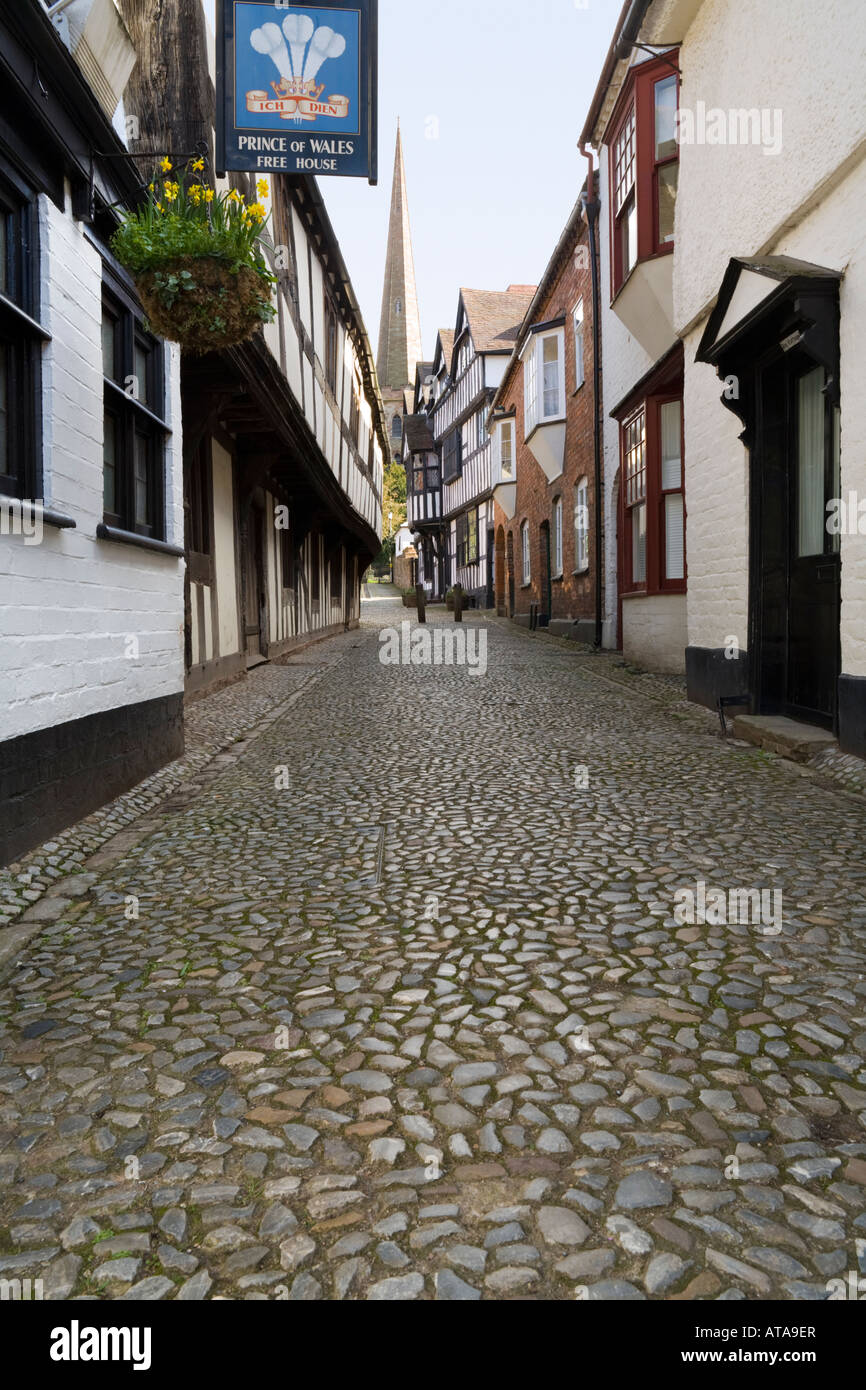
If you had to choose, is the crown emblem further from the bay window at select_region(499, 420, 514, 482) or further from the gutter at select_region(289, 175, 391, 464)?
the bay window at select_region(499, 420, 514, 482)

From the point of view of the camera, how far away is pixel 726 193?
733 cm

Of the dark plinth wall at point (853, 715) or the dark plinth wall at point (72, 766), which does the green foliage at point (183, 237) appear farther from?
the dark plinth wall at point (853, 715)

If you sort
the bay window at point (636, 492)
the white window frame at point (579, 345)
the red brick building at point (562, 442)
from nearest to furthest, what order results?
the bay window at point (636, 492)
the red brick building at point (562, 442)
the white window frame at point (579, 345)

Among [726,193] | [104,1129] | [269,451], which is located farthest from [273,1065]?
[269,451]

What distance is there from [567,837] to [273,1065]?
7.25 ft

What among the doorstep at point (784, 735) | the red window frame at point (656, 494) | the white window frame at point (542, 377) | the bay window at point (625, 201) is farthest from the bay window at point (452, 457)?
the doorstep at point (784, 735)

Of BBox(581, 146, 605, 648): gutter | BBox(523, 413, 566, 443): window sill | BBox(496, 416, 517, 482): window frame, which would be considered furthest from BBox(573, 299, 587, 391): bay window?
BBox(496, 416, 517, 482): window frame

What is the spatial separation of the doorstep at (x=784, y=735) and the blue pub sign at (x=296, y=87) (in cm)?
434

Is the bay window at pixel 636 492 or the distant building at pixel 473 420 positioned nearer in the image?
the bay window at pixel 636 492

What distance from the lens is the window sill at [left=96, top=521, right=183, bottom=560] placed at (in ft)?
15.9

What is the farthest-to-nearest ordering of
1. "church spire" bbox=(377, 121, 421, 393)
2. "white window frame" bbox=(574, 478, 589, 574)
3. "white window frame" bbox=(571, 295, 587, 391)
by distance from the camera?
"church spire" bbox=(377, 121, 421, 393) < "white window frame" bbox=(571, 295, 587, 391) < "white window frame" bbox=(574, 478, 589, 574)

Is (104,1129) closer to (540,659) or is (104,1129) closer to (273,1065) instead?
(273,1065)

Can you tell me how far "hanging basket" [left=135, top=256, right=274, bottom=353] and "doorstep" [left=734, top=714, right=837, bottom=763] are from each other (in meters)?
4.02

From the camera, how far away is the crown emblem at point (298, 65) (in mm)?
5941
